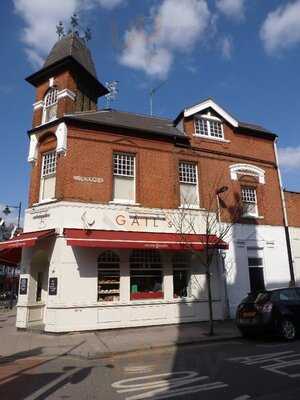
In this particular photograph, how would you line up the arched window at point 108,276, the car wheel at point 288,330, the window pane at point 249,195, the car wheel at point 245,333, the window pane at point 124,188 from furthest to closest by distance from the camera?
the window pane at point 249,195
the window pane at point 124,188
the arched window at point 108,276
the car wheel at point 245,333
the car wheel at point 288,330

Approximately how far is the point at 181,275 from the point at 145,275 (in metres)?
1.75

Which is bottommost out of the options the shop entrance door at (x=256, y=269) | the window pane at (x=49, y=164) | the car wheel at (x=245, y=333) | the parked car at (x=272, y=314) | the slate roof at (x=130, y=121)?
the car wheel at (x=245, y=333)

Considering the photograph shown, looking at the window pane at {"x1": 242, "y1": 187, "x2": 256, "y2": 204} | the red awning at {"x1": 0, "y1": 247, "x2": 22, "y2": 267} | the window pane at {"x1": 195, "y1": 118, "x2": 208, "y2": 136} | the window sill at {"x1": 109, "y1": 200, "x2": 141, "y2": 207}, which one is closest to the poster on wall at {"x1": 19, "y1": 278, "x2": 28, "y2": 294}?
the red awning at {"x1": 0, "y1": 247, "x2": 22, "y2": 267}

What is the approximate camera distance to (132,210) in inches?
607

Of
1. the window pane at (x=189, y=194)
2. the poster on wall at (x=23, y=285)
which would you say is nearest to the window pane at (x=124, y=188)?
the window pane at (x=189, y=194)

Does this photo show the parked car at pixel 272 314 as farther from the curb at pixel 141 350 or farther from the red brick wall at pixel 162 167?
the red brick wall at pixel 162 167

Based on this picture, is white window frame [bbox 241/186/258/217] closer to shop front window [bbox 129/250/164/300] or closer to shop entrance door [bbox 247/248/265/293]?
shop entrance door [bbox 247/248/265/293]

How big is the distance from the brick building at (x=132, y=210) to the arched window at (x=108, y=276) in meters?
0.04

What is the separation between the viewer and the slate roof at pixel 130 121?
15866mm

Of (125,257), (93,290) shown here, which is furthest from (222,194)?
(93,290)

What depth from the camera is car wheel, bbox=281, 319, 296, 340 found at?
11117 mm

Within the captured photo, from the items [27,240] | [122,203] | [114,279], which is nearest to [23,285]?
[27,240]

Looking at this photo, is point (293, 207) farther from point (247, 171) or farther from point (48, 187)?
point (48, 187)

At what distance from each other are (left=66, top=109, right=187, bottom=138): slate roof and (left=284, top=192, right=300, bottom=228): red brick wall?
23.1 ft
